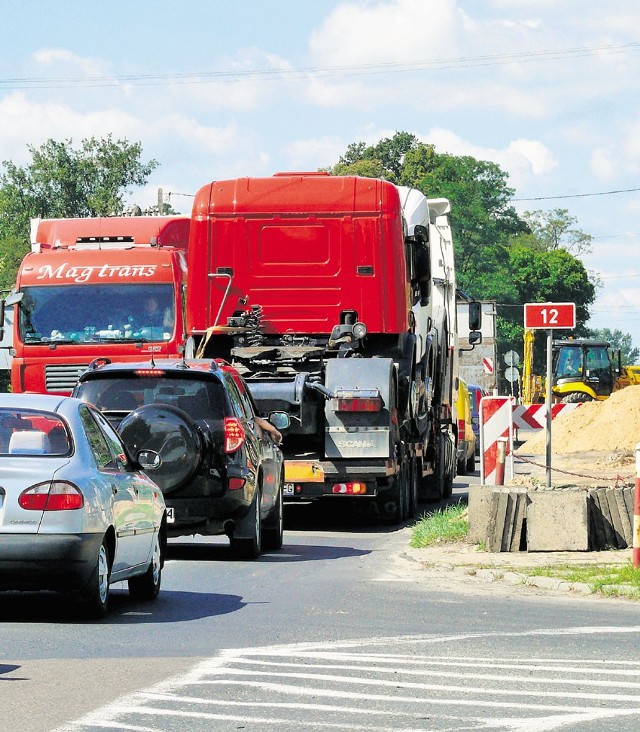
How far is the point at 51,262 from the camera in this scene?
2488cm

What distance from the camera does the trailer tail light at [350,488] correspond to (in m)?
20.2

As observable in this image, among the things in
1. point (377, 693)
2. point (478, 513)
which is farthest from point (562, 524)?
point (377, 693)

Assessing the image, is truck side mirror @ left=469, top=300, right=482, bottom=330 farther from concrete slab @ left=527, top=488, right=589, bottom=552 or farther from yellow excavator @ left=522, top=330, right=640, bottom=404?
yellow excavator @ left=522, top=330, right=640, bottom=404

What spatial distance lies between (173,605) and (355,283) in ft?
32.5

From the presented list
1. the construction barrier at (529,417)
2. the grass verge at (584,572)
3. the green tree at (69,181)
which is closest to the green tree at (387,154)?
the green tree at (69,181)

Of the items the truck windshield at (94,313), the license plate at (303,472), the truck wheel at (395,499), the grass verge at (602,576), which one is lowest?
the grass verge at (602,576)

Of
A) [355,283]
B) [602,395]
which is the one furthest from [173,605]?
[602,395]

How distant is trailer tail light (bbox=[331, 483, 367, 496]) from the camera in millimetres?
20156

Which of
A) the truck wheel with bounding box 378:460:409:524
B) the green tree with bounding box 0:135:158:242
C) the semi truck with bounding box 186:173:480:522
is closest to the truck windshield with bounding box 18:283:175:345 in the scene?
the semi truck with bounding box 186:173:480:522

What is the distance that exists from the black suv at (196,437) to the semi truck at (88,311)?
7.31 m

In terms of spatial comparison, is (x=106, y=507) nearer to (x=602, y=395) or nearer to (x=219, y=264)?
(x=219, y=264)

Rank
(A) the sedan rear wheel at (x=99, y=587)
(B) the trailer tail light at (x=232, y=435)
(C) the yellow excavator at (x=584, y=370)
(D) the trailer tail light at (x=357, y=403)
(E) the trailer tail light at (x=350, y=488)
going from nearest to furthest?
(A) the sedan rear wheel at (x=99, y=587) < (B) the trailer tail light at (x=232, y=435) < (D) the trailer tail light at (x=357, y=403) < (E) the trailer tail light at (x=350, y=488) < (C) the yellow excavator at (x=584, y=370)

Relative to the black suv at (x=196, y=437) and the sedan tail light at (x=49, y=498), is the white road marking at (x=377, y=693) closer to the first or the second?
the sedan tail light at (x=49, y=498)

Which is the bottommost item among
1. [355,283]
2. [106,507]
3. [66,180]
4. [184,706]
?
[184,706]
